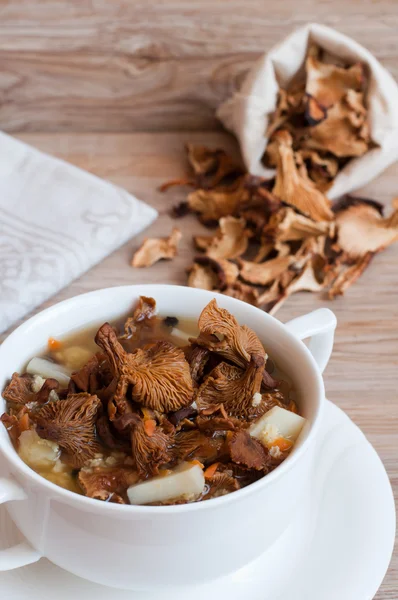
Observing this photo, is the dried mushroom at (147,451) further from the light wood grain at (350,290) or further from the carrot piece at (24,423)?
the light wood grain at (350,290)

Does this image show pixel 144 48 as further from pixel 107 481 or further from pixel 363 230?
pixel 107 481

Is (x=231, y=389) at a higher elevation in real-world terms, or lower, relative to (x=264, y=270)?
higher

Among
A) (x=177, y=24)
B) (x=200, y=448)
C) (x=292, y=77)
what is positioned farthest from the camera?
(x=177, y=24)

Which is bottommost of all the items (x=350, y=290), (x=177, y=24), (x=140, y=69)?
(x=350, y=290)

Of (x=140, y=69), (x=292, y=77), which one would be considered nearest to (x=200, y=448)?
(x=292, y=77)

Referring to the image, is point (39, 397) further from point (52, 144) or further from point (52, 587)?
point (52, 144)
